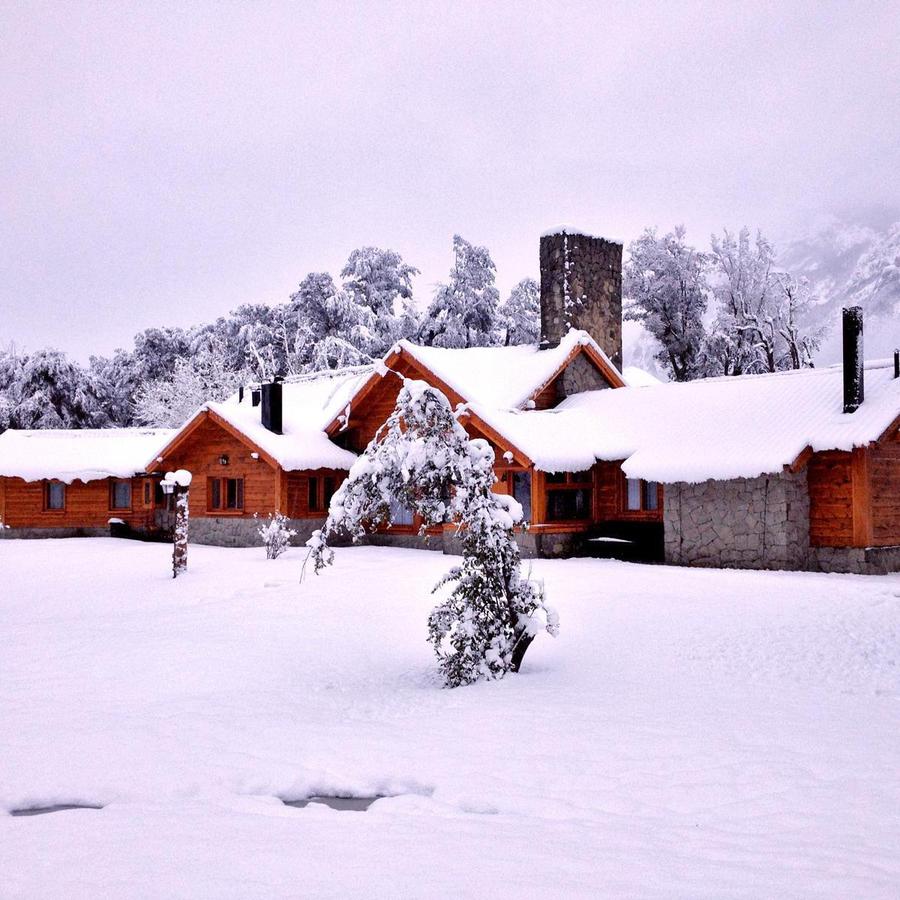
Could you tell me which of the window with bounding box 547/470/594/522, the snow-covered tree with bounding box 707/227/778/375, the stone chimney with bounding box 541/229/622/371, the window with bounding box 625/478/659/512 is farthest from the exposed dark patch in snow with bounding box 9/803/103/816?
the snow-covered tree with bounding box 707/227/778/375

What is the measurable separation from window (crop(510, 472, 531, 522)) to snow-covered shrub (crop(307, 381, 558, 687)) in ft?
40.0

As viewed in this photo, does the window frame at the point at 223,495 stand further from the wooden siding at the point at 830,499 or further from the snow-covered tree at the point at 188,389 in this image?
the snow-covered tree at the point at 188,389

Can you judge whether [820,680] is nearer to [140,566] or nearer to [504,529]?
[504,529]

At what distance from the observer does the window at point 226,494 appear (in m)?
29.3

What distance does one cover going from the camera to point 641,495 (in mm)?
23156

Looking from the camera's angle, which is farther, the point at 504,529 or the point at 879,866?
the point at 504,529

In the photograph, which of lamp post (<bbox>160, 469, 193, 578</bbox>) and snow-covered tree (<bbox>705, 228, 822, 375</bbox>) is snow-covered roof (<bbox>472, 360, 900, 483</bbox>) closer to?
lamp post (<bbox>160, 469, 193, 578</bbox>)

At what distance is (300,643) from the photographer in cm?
1283

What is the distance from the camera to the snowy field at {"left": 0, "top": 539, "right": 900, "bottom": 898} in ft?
16.5

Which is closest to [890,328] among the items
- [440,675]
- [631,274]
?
[631,274]

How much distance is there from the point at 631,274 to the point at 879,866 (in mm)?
40333

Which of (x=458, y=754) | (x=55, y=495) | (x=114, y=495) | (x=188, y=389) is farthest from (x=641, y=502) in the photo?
(x=188, y=389)

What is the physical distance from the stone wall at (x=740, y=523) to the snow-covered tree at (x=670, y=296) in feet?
75.9

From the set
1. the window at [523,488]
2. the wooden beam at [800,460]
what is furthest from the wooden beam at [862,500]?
the window at [523,488]
